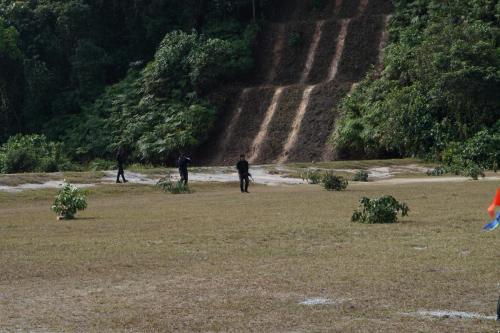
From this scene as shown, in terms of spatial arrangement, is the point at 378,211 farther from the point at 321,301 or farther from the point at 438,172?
the point at 438,172

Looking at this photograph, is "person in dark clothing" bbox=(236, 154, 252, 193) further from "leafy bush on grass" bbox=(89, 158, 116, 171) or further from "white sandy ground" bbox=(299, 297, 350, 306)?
"white sandy ground" bbox=(299, 297, 350, 306)

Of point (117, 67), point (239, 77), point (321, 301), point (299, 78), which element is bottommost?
point (321, 301)

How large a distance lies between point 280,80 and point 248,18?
8008 mm

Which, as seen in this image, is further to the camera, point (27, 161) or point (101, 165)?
point (101, 165)

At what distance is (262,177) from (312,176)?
10.6ft

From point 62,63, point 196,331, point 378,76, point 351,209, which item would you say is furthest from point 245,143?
point 196,331

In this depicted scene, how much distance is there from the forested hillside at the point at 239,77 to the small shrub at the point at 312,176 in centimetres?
791

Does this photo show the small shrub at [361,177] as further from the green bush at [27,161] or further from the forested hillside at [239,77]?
the green bush at [27,161]

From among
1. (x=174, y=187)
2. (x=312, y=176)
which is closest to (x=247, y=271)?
(x=174, y=187)

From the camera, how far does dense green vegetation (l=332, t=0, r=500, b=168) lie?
46125 mm

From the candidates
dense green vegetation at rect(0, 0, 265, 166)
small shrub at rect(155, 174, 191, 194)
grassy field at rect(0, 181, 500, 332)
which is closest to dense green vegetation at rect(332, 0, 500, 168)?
dense green vegetation at rect(0, 0, 265, 166)

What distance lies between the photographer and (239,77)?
208 feet

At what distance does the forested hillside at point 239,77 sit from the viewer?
47.9 meters

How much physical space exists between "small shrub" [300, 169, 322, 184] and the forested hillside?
26.0ft
